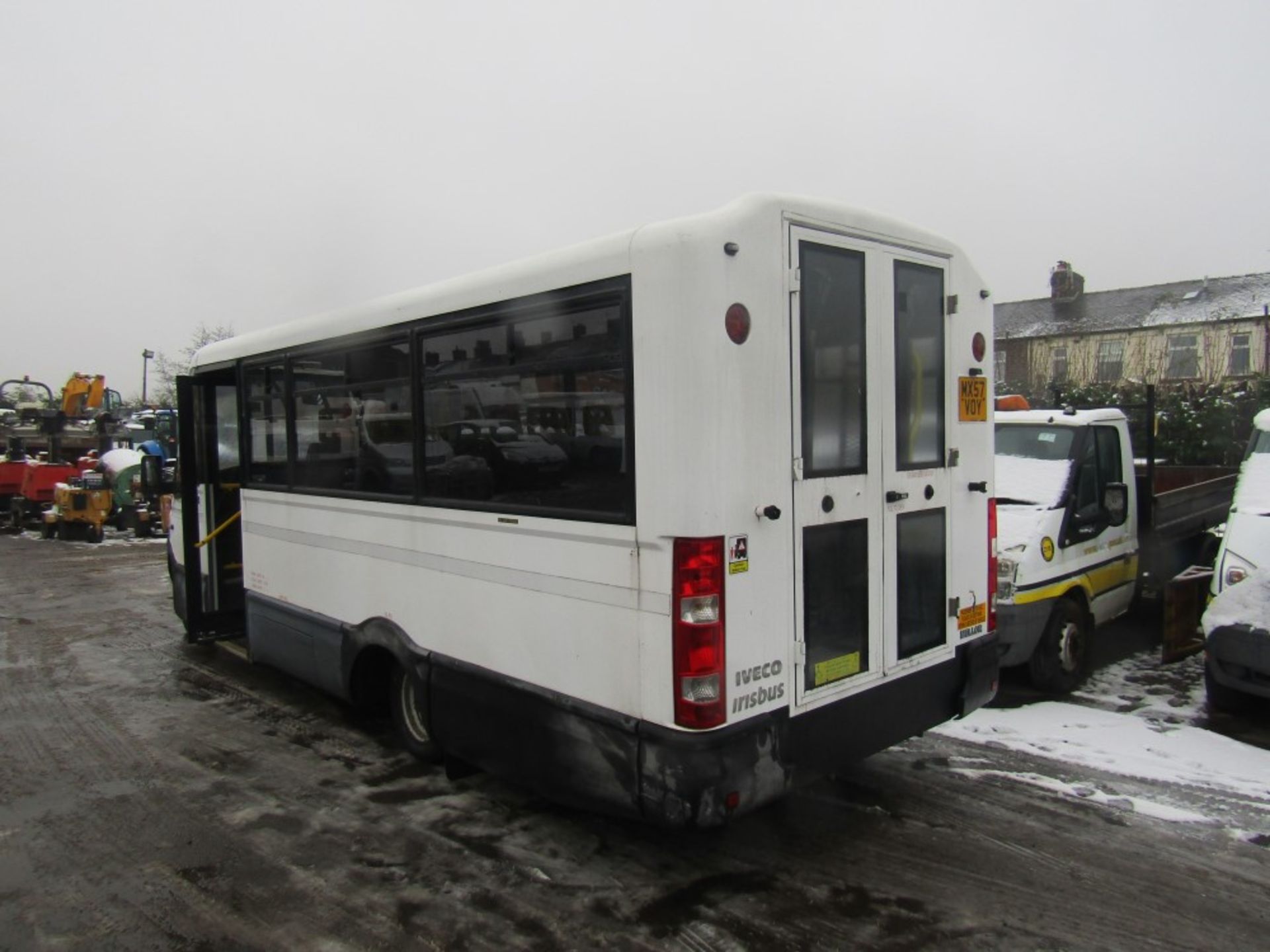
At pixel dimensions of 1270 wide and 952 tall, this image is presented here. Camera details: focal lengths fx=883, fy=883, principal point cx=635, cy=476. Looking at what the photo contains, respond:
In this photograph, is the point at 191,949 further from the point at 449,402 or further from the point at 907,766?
the point at 907,766

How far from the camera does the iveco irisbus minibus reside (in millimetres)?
3459

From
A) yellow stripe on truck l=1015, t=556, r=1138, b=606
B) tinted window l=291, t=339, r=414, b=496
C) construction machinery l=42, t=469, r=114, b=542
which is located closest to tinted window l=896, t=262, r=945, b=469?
yellow stripe on truck l=1015, t=556, r=1138, b=606

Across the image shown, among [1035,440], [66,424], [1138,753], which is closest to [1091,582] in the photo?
[1035,440]

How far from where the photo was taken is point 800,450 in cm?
379

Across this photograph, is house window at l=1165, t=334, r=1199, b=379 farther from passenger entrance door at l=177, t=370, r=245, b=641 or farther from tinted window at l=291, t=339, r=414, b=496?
tinted window at l=291, t=339, r=414, b=496

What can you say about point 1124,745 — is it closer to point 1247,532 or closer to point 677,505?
point 1247,532

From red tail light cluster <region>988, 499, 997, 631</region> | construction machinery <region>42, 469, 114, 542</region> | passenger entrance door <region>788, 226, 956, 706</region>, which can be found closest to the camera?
passenger entrance door <region>788, 226, 956, 706</region>

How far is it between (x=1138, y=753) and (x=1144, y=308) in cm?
3495

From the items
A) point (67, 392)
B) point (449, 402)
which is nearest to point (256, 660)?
point (449, 402)

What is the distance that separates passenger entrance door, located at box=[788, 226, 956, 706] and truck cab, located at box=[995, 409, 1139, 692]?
2.06m

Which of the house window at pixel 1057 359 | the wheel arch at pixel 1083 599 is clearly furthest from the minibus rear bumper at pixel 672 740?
the house window at pixel 1057 359

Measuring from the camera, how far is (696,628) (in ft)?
11.2

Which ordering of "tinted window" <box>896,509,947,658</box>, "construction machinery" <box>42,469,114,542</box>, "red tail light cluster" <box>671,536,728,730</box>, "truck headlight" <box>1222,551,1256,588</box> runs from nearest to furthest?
"red tail light cluster" <box>671,536,728,730</box> < "tinted window" <box>896,509,947,658</box> < "truck headlight" <box>1222,551,1256,588</box> < "construction machinery" <box>42,469,114,542</box>

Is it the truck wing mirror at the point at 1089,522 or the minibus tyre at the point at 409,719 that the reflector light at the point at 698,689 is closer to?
the minibus tyre at the point at 409,719
